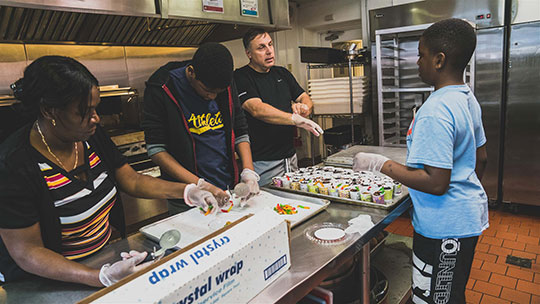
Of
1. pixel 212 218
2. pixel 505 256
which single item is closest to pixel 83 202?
pixel 212 218

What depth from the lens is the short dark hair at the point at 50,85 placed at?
104 cm

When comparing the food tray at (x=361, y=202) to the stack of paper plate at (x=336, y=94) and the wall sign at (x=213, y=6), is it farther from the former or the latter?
the stack of paper plate at (x=336, y=94)

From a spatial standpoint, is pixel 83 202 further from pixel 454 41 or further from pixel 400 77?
pixel 400 77

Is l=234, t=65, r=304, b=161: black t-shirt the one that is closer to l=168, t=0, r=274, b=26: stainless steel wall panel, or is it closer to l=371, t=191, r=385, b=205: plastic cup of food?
l=168, t=0, r=274, b=26: stainless steel wall panel

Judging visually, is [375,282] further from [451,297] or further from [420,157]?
[420,157]

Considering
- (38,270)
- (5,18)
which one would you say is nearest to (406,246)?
(38,270)

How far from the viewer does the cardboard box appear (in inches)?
29.6

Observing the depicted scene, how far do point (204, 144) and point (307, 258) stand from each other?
0.92 m

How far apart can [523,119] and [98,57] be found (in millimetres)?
4277

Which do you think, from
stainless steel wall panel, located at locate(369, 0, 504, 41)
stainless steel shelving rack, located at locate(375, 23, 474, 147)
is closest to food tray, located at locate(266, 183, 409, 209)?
stainless steel shelving rack, located at locate(375, 23, 474, 147)

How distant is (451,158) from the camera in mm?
1245

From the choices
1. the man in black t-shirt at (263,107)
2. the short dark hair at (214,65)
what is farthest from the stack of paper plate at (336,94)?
the short dark hair at (214,65)

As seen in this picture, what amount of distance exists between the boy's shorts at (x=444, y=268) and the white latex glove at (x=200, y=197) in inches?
34.8

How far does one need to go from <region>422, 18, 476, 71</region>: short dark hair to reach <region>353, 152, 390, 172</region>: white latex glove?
1.49 feet
